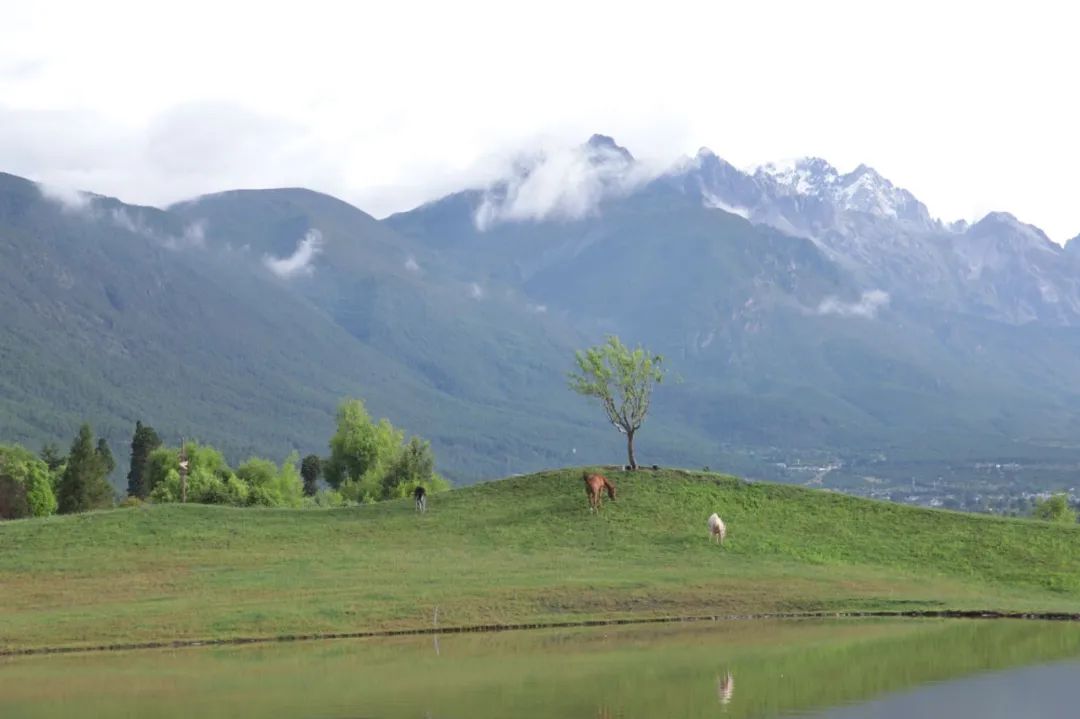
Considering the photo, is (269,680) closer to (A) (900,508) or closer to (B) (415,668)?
(B) (415,668)

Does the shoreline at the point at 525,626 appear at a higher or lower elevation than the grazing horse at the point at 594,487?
lower

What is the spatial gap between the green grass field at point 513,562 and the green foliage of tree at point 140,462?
8075 centimetres

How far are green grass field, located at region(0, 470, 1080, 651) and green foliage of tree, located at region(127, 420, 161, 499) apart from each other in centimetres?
8075

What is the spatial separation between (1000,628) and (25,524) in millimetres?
51214

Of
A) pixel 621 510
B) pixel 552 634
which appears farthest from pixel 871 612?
pixel 621 510

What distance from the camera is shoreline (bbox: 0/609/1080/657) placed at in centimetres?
5584

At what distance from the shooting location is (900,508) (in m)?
83.9

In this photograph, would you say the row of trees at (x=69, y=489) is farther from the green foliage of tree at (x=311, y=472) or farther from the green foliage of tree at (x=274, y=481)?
the green foliage of tree at (x=311, y=472)

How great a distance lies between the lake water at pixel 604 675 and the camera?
4088cm

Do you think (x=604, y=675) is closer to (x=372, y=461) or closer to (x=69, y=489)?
(x=372, y=461)

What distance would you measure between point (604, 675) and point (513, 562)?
1008 inches

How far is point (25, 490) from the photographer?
153 metres

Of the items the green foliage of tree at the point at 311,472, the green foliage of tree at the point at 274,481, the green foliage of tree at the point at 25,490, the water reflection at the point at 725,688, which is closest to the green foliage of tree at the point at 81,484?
the green foliage of tree at the point at 25,490

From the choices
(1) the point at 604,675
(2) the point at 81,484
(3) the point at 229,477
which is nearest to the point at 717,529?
(1) the point at 604,675
